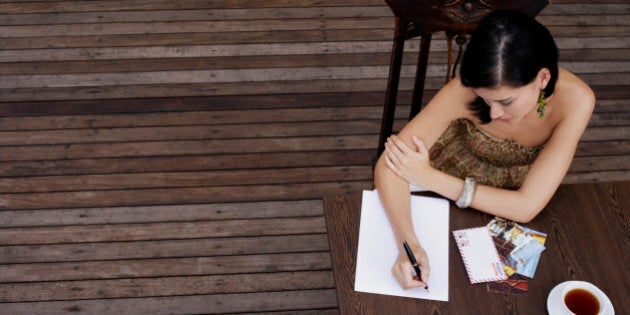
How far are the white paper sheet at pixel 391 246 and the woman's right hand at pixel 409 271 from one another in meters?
0.02

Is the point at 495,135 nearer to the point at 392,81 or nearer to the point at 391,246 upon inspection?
the point at 392,81

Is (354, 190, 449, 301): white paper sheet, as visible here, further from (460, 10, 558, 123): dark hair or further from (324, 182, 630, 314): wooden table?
(460, 10, 558, 123): dark hair

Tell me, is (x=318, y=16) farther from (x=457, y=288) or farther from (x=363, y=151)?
(x=457, y=288)

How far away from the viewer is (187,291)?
2385mm

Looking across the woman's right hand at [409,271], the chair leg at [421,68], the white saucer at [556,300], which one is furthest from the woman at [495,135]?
the white saucer at [556,300]

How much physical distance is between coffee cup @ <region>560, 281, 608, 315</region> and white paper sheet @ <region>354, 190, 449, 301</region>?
0.24 m

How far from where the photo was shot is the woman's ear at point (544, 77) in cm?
160

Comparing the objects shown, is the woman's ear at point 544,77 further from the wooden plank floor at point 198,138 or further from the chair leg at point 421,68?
the wooden plank floor at point 198,138

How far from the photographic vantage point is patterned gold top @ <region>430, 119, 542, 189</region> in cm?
191

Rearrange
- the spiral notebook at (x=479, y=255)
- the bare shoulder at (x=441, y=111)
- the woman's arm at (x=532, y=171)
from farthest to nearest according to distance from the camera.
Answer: the bare shoulder at (x=441, y=111) → the woman's arm at (x=532, y=171) → the spiral notebook at (x=479, y=255)

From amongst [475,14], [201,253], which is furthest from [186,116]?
[475,14]

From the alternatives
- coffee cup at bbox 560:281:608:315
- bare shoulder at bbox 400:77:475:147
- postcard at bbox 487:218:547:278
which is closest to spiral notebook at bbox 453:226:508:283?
postcard at bbox 487:218:547:278

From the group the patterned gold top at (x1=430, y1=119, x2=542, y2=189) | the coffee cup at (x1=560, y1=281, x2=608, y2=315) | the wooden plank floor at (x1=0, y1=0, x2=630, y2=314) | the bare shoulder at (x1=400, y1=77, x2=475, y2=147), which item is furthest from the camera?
the wooden plank floor at (x1=0, y1=0, x2=630, y2=314)

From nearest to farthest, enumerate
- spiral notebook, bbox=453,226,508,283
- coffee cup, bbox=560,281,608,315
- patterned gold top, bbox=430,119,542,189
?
1. coffee cup, bbox=560,281,608,315
2. spiral notebook, bbox=453,226,508,283
3. patterned gold top, bbox=430,119,542,189
